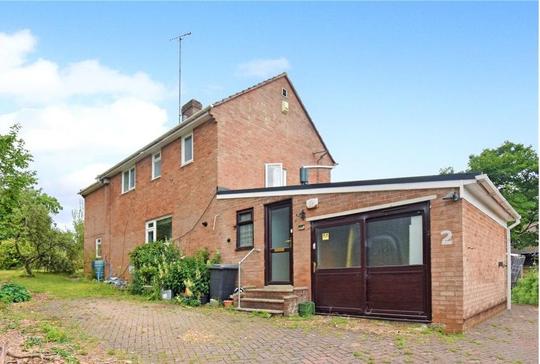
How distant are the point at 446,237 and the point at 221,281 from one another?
245 inches

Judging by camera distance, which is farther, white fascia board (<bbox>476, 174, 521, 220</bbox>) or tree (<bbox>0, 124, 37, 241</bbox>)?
tree (<bbox>0, 124, 37, 241</bbox>)

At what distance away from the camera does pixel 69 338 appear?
690 cm

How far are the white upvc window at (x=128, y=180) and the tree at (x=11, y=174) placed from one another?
4542mm

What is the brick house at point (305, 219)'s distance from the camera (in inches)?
318

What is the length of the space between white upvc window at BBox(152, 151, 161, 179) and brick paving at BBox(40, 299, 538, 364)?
7862mm

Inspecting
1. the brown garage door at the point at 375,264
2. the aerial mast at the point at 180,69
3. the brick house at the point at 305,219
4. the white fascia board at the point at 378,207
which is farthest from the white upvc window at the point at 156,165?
the brown garage door at the point at 375,264

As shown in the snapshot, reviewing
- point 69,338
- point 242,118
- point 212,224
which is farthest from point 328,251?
point 242,118

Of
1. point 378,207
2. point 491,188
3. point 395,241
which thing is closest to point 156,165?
point 378,207

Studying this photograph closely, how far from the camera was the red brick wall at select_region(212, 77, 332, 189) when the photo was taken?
1397 centimetres

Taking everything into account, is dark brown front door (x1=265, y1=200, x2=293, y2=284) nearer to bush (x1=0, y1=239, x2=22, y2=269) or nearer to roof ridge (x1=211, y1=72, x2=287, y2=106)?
roof ridge (x1=211, y1=72, x2=287, y2=106)

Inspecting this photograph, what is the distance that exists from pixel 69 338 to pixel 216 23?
842cm

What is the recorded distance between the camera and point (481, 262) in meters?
9.31

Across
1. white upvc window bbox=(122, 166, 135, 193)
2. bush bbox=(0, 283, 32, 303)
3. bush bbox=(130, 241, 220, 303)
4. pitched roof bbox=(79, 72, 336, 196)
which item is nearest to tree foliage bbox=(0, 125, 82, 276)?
pitched roof bbox=(79, 72, 336, 196)

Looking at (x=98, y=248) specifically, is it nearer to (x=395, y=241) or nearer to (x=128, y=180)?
(x=128, y=180)
